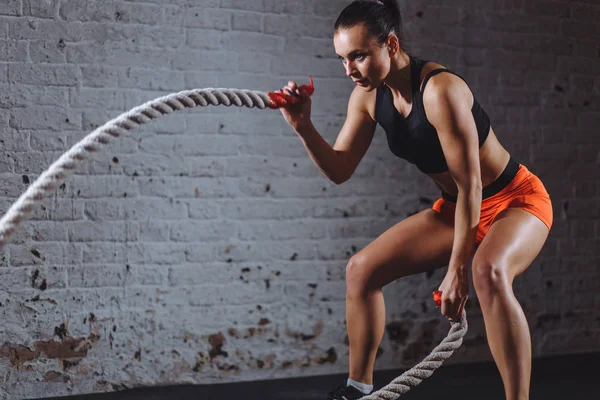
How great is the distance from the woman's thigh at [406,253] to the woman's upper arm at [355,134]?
279mm

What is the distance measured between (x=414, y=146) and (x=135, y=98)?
1378 mm

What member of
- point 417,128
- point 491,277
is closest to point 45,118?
point 417,128

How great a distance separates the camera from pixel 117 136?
1367 mm

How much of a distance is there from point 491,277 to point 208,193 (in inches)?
59.4

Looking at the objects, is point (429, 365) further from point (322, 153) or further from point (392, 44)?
point (392, 44)

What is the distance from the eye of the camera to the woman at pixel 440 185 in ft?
5.71

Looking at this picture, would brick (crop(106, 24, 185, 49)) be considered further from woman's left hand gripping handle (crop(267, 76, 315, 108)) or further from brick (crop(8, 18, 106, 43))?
woman's left hand gripping handle (crop(267, 76, 315, 108))

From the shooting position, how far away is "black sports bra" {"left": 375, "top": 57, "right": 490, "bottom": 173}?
6.13 feet

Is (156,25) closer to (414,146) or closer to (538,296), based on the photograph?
(414,146)

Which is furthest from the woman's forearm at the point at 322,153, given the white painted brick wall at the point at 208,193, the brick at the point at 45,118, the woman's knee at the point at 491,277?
the brick at the point at 45,118

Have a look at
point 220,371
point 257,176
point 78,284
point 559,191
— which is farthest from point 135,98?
point 559,191

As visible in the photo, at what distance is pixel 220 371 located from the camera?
294 centimetres

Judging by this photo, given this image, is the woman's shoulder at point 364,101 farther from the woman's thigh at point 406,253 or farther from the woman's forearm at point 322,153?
the woman's thigh at point 406,253

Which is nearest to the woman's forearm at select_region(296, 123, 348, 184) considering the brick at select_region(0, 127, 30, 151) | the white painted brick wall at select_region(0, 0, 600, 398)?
the white painted brick wall at select_region(0, 0, 600, 398)
